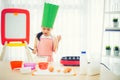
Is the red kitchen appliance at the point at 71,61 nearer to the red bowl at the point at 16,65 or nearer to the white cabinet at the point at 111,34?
the white cabinet at the point at 111,34

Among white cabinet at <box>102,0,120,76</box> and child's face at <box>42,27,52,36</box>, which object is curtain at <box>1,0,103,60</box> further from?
white cabinet at <box>102,0,120,76</box>

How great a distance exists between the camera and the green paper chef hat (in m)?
2.07

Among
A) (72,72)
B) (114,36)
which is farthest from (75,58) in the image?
(114,36)

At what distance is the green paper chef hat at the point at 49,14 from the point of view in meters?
2.07

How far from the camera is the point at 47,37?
6.84 ft

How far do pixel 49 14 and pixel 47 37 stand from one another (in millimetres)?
264

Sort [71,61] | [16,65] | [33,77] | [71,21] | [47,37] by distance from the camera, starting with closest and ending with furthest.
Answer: [33,77] → [16,65] → [71,61] → [47,37] → [71,21]

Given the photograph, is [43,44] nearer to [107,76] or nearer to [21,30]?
[21,30]

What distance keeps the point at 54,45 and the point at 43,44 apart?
13cm

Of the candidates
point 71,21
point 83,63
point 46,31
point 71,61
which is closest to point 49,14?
point 46,31

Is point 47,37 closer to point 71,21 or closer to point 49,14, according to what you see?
point 49,14

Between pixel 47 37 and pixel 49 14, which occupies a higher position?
pixel 49 14

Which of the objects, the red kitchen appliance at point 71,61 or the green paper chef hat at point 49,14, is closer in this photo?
the red kitchen appliance at point 71,61

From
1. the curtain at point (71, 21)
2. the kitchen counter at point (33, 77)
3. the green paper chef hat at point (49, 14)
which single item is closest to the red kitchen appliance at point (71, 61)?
the curtain at point (71, 21)
